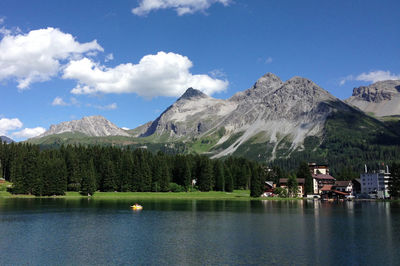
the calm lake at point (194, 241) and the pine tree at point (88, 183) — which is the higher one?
the pine tree at point (88, 183)

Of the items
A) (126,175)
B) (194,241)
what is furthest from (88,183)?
(194,241)

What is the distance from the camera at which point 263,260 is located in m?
46.8

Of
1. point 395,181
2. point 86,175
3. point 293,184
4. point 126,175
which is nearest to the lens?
point 86,175

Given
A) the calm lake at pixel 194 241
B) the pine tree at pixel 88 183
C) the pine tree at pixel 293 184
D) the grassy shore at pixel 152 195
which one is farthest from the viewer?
the pine tree at pixel 293 184

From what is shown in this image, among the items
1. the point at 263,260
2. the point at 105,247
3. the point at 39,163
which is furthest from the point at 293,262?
the point at 39,163

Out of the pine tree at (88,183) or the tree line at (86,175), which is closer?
the tree line at (86,175)

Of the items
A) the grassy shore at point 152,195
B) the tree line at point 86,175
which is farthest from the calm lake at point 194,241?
the grassy shore at point 152,195

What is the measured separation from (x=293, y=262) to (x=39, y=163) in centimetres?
15490

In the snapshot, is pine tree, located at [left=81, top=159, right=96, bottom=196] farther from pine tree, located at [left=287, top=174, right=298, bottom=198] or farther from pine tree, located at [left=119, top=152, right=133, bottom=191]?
pine tree, located at [left=287, top=174, right=298, bottom=198]

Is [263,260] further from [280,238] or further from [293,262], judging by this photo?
[280,238]

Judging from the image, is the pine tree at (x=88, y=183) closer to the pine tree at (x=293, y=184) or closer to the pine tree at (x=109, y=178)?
the pine tree at (x=109, y=178)

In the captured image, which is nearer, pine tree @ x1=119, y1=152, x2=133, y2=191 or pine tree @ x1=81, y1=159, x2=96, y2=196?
pine tree @ x1=81, y1=159, x2=96, y2=196

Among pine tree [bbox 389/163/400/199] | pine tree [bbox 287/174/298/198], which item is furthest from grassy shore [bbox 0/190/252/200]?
pine tree [bbox 389/163/400/199]

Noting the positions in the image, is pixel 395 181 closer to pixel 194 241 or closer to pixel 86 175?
pixel 86 175
